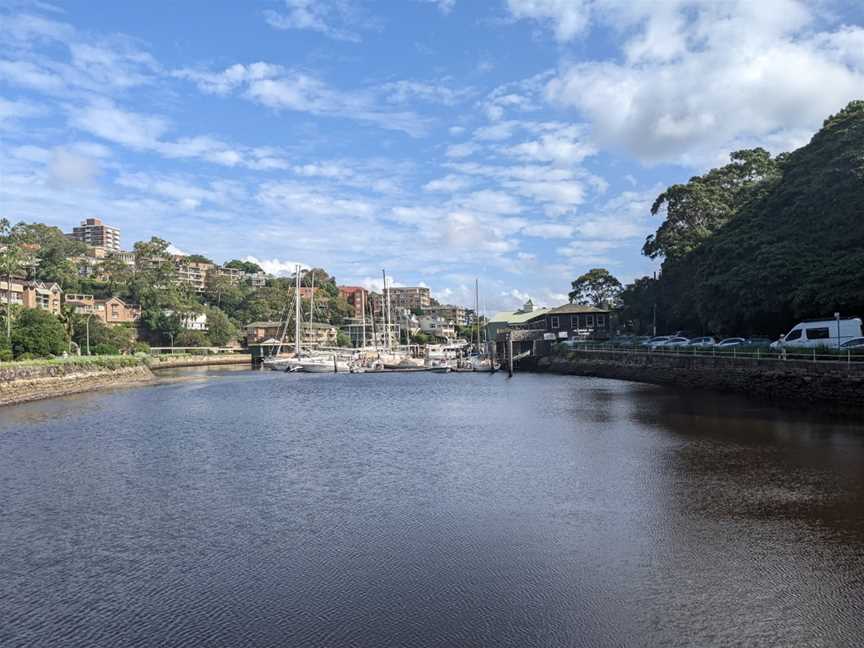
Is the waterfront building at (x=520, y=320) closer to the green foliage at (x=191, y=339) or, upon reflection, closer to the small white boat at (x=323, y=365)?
the small white boat at (x=323, y=365)

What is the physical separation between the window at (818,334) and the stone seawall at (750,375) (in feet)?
10.8

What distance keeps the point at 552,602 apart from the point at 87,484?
45.5 ft

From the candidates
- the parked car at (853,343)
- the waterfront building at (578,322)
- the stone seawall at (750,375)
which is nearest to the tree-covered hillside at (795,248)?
the parked car at (853,343)

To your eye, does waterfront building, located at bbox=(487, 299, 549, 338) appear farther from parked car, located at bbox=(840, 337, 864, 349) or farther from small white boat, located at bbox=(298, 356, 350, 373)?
parked car, located at bbox=(840, 337, 864, 349)

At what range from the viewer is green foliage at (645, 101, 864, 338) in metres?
34.1

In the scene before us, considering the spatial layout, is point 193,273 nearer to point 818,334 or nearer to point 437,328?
point 437,328

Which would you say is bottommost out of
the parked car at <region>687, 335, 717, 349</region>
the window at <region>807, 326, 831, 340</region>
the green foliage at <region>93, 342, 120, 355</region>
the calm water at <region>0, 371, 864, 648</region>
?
the calm water at <region>0, 371, 864, 648</region>

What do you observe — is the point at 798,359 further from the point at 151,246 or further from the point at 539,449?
the point at 151,246

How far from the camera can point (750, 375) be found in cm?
3431

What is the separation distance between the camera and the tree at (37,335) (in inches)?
2108

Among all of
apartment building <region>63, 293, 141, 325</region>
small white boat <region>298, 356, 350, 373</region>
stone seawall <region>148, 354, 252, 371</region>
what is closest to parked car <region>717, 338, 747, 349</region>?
small white boat <region>298, 356, 350, 373</region>

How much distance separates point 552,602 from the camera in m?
9.07

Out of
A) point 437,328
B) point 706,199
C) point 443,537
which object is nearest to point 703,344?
point 706,199

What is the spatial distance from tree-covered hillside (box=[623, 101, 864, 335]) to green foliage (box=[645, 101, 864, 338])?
0.06 m
